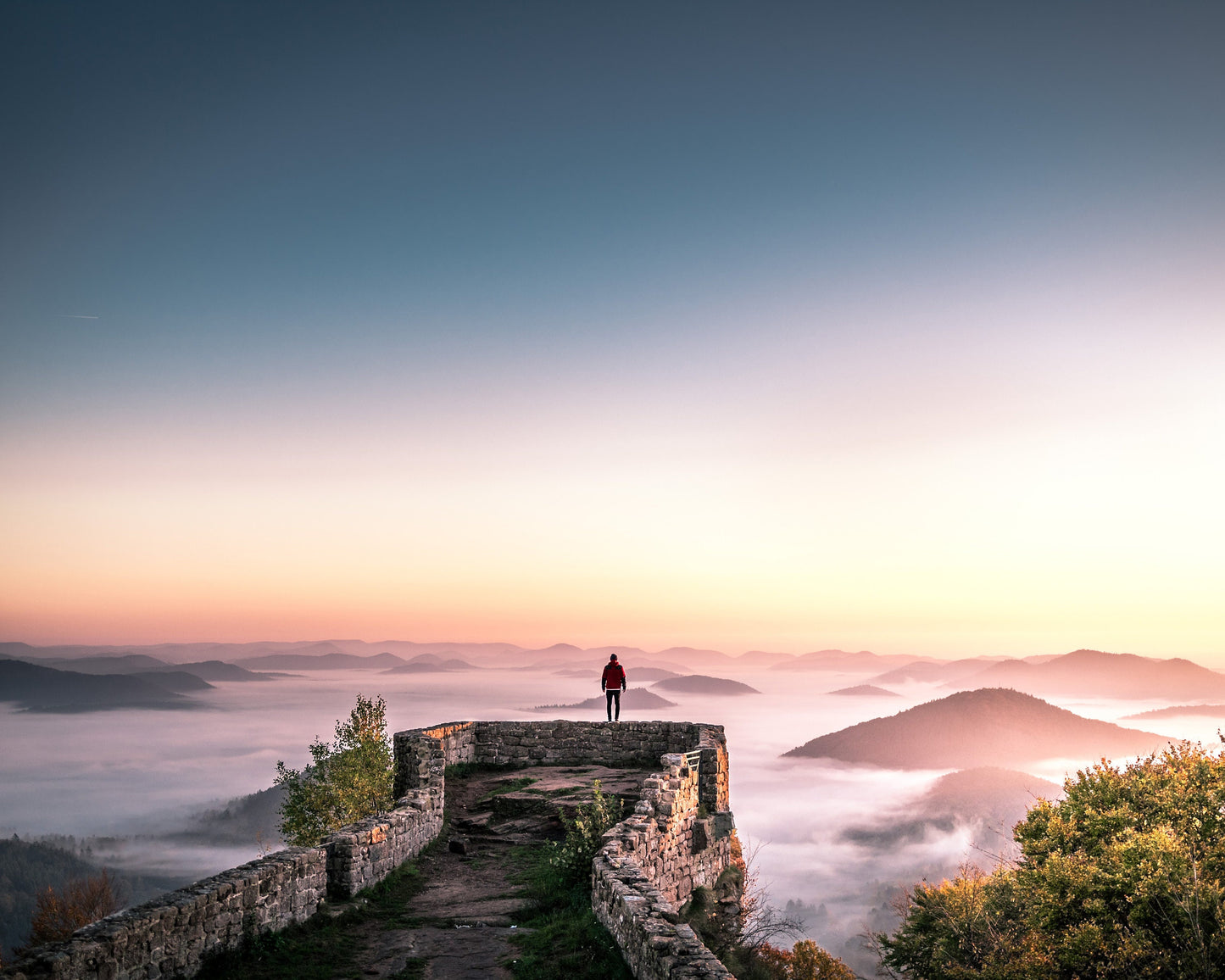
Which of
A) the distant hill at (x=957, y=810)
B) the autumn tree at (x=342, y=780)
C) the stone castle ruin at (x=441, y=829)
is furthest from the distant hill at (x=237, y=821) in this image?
the stone castle ruin at (x=441, y=829)

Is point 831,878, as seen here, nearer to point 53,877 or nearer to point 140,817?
point 53,877

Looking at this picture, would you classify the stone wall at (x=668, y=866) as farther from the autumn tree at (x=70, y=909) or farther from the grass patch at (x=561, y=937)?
the autumn tree at (x=70, y=909)

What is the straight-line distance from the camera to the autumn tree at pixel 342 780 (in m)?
41.0

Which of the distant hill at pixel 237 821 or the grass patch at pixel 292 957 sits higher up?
the grass patch at pixel 292 957

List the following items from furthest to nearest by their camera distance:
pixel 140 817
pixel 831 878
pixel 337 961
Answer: pixel 140 817 → pixel 831 878 → pixel 337 961

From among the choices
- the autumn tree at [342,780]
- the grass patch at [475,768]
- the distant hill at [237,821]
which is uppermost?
the grass patch at [475,768]

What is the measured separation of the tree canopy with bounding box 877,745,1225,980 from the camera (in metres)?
Answer: 19.7

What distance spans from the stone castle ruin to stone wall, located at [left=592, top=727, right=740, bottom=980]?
31mm

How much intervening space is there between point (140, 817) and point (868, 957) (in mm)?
170863

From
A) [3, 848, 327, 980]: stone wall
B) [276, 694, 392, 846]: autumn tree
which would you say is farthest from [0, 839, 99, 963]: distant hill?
[3, 848, 327, 980]: stone wall

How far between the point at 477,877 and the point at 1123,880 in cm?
1574

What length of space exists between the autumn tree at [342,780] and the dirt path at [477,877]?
1944cm

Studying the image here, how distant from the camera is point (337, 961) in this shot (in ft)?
39.2

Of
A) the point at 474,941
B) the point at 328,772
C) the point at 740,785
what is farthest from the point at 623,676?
the point at 740,785
